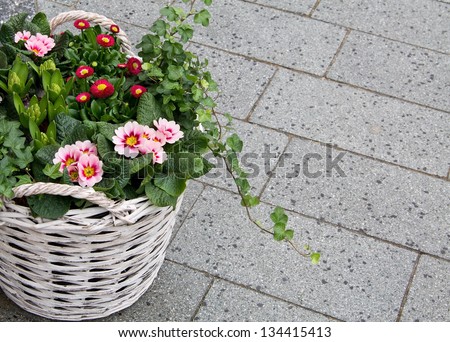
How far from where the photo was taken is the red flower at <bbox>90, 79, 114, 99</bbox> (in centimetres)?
228

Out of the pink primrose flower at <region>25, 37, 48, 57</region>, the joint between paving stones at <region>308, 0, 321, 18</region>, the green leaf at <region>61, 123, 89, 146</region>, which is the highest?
the pink primrose flower at <region>25, 37, 48, 57</region>

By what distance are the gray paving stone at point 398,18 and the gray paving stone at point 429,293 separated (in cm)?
145

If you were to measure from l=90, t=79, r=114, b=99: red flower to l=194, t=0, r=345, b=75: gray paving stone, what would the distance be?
152 cm

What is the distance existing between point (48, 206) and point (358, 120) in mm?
1773

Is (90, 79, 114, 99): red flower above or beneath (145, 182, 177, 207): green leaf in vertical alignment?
above

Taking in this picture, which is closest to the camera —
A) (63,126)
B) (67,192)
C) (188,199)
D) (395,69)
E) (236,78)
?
(67,192)

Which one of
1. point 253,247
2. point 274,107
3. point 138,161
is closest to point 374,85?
point 274,107

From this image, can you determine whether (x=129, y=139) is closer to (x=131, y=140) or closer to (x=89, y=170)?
(x=131, y=140)

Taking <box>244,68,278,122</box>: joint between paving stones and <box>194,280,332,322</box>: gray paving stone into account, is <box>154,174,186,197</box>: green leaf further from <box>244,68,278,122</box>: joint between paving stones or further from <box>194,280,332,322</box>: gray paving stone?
<box>244,68,278,122</box>: joint between paving stones

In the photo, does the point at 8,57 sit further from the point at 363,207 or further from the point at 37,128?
the point at 363,207

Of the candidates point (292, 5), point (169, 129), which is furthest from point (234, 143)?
point (292, 5)

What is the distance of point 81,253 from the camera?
2.19 meters

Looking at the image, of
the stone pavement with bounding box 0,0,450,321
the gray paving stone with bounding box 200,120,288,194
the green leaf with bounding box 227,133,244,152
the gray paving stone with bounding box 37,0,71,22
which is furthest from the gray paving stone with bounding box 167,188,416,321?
the gray paving stone with bounding box 37,0,71,22
